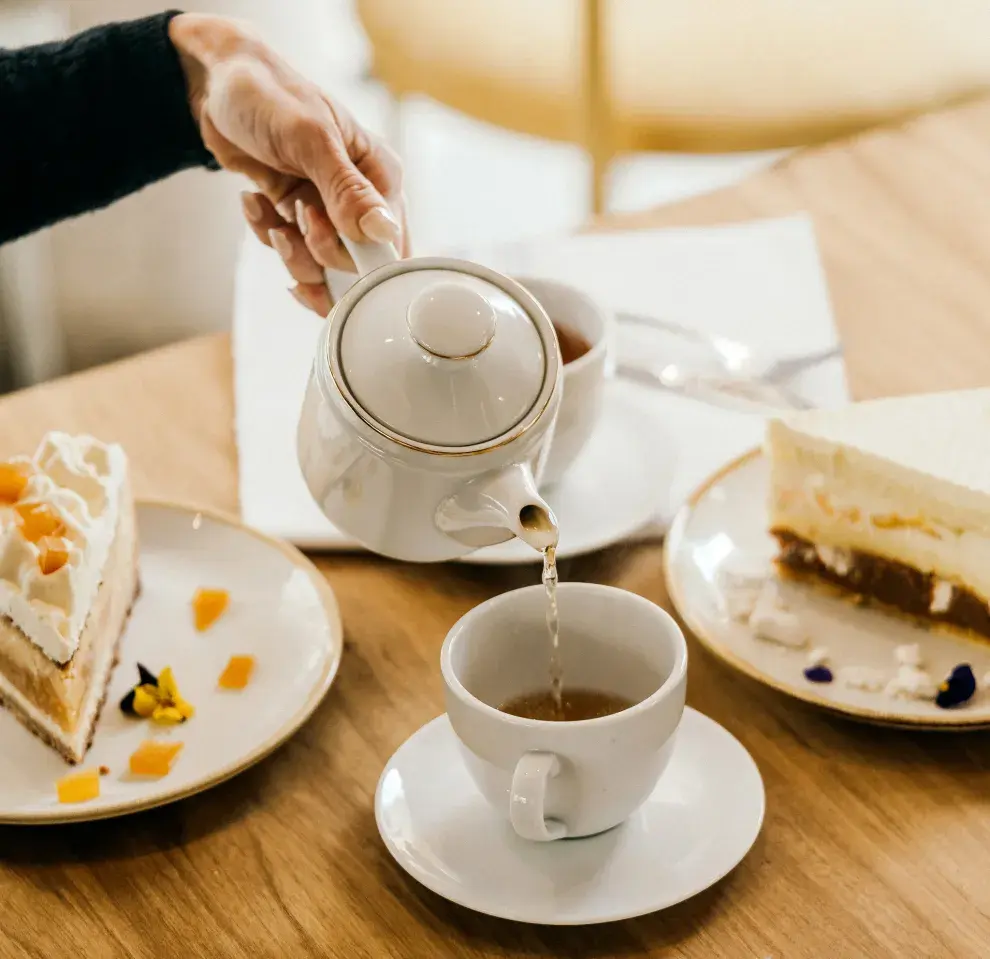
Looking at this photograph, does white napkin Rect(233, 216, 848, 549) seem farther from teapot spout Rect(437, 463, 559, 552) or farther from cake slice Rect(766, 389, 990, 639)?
teapot spout Rect(437, 463, 559, 552)

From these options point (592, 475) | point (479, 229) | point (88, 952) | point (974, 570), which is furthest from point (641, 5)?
point (88, 952)

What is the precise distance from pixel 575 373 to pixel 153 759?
36 centimetres

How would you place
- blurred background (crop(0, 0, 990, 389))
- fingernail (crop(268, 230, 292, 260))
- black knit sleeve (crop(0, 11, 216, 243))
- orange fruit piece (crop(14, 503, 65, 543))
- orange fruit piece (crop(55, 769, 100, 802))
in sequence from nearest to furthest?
orange fruit piece (crop(55, 769, 100, 802)) → orange fruit piece (crop(14, 503, 65, 543)) → fingernail (crop(268, 230, 292, 260)) → black knit sleeve (crop(0, 11, 216, 243)) → blurred background (crop(0, 0, 990, 389))

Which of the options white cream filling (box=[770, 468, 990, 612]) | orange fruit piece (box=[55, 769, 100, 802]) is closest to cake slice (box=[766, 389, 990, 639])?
white cream filling (box=[770, 468, 990, 612])

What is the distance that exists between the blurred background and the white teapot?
0.96 meters

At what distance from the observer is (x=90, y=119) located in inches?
45.0

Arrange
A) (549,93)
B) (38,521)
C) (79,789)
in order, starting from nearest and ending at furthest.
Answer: (79,789)
(38,521)
(549,93)

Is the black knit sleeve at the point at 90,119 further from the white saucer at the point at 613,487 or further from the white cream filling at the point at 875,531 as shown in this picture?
the white cream filling at the point at 875,531

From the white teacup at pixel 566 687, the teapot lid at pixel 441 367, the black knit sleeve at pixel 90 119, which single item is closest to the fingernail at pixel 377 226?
the teapot lid at pixel 441 367

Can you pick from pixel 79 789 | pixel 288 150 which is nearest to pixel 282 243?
pixel 288 150

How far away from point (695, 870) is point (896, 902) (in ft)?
0.33

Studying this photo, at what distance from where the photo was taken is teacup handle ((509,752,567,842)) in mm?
617

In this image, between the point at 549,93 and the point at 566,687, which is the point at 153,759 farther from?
the point at 549,93

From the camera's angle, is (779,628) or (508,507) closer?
(508,507)
